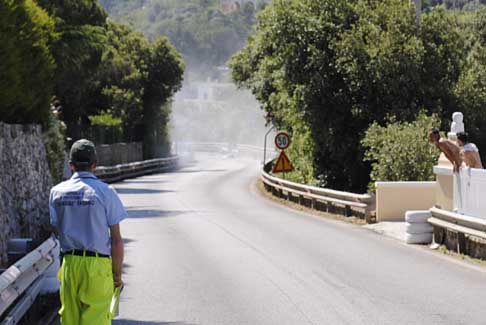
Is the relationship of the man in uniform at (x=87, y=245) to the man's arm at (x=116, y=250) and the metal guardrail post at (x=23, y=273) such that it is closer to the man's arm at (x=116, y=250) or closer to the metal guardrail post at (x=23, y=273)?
the man's arm at (x=116, y=250)

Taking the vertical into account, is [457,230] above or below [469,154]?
below

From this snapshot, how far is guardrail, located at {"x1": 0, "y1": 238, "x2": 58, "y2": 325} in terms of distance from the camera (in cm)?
863

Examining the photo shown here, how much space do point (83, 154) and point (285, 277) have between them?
6.67 m

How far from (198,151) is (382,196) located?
3798 inches

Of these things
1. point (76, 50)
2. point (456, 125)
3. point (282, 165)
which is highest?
point (76, 50)

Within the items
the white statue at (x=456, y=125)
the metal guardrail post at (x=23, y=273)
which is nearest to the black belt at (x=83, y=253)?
the metal guardrail post at (x=23, y=273)

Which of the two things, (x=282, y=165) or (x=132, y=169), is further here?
(x=132, y=169)

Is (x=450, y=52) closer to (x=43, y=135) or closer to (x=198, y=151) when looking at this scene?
(x=43, y=135)

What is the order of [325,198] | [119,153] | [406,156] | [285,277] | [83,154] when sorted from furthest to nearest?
[119,153] → [325,198] → [406,156] → [285,277] → [83,154]

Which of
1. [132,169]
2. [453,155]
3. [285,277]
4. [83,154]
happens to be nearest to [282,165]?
[453,155]

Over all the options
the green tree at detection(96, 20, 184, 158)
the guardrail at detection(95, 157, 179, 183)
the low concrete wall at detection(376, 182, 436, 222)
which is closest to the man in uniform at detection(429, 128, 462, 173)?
the low concrete wall at detection(376, 182, 436, 222)

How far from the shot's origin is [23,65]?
1811cm

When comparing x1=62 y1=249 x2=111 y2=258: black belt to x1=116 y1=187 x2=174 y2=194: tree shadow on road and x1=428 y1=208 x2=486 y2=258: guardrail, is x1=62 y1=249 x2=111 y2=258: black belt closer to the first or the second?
x1=428 y1=208 x2=486 y2=258: guardrail

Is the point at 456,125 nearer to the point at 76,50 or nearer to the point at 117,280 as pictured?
the point at 117,280
